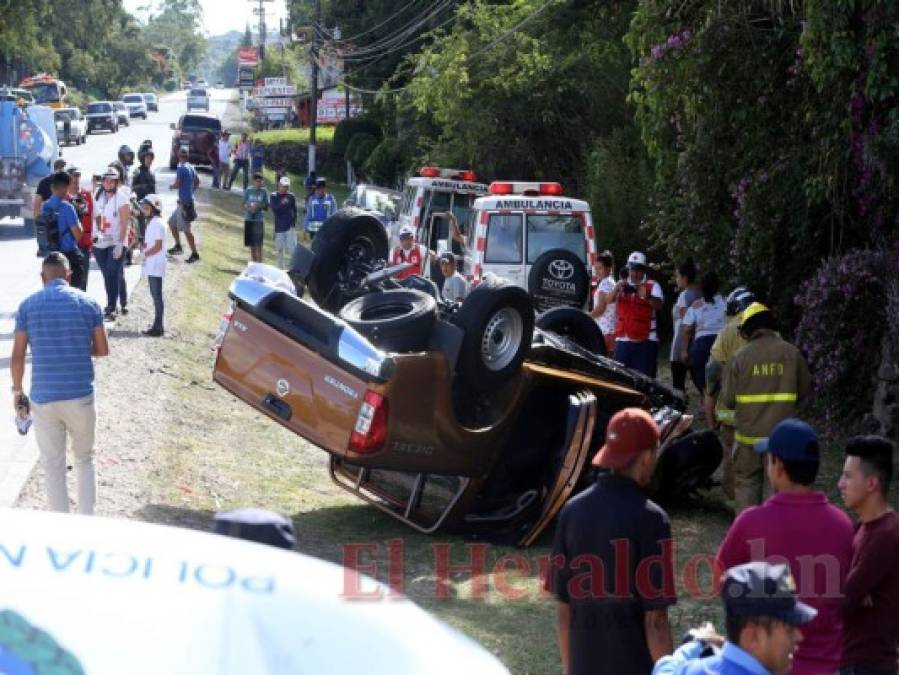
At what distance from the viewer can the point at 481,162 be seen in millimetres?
30047

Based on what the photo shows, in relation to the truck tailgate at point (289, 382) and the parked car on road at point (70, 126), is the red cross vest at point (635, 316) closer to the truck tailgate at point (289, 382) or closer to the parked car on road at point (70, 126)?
the truck tailgate at point (289, 382)

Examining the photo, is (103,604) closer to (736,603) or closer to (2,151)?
(736,603)

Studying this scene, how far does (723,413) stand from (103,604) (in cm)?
686

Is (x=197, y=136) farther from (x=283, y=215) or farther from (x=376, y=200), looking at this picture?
(x=283, y=215)

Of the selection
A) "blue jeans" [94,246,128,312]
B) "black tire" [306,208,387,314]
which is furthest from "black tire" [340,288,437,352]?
"blue jeans" [94,246,128,312]

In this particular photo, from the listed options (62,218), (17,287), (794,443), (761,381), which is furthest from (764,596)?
(17,287)

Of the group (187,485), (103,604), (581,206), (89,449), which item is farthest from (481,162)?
(103,604)

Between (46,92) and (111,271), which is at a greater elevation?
(46,92)

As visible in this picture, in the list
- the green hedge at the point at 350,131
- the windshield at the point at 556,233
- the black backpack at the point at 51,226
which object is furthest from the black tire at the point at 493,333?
the green hedge at the point at 350,131

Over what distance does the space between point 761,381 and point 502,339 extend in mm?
1968

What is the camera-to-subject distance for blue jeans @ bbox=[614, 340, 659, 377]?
47.0 feet

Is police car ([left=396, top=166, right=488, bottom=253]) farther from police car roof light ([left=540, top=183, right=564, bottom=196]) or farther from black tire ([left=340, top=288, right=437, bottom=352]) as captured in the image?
black tire ([left=340, top=288, right=437, bottom=352])

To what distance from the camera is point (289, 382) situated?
9.57m

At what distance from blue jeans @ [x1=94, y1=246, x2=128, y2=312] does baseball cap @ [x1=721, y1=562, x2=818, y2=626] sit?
13.2 m
